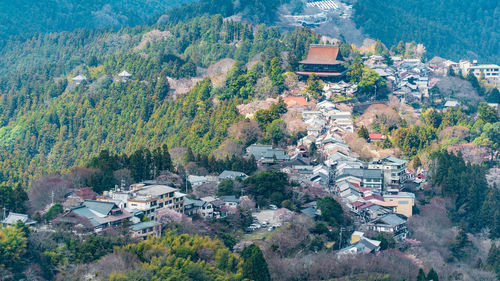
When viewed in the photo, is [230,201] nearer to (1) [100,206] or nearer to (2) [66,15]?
(1) [100,206]

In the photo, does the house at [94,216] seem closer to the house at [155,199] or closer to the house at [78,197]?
the house at [78,197]

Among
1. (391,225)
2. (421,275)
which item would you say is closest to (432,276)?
(421,275)

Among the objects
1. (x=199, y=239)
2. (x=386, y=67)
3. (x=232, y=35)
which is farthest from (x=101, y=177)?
(x=232, y=35)

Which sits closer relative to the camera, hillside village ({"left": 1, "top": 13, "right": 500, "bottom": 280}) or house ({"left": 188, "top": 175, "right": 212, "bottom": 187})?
hillside village ({"left": 1, "top": 13, "right": 500, "bottom": 280})

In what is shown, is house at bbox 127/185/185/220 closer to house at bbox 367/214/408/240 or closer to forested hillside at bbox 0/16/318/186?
house at bbox 367/214/408/240

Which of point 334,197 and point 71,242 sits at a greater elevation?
point 71,242

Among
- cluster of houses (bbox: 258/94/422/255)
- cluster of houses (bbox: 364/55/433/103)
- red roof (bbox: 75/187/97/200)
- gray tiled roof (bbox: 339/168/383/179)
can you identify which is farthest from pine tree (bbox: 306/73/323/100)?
red roof (bbox: 75/187/97/200)

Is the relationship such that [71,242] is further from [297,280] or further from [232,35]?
[232,35]

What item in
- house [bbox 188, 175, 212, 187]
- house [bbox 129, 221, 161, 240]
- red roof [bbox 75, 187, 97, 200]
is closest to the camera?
house [bbox 129, 221, 161, 240]
